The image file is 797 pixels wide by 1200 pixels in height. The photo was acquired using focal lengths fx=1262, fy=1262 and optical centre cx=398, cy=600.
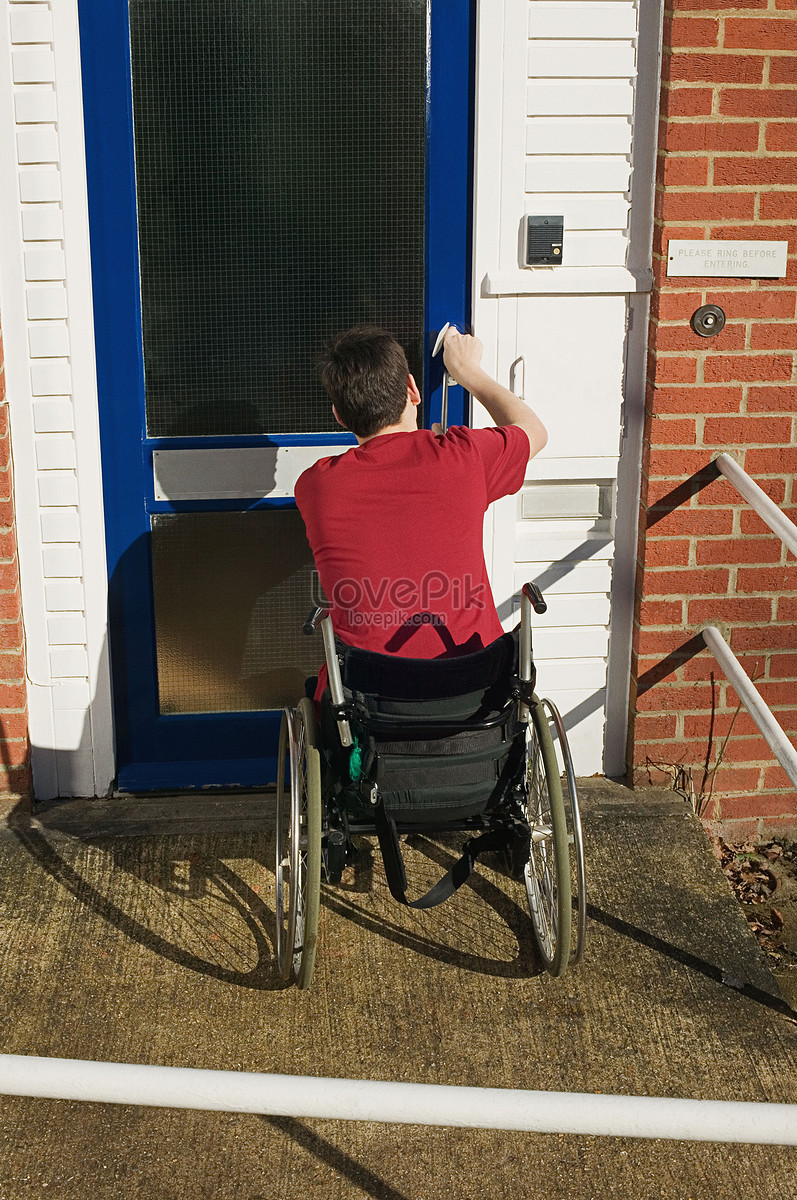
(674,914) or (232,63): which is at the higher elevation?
(232,63)

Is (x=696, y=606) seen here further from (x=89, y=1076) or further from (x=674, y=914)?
(x=89, y=1076)

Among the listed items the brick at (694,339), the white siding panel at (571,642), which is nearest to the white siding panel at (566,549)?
the white siding panel at (571,642)

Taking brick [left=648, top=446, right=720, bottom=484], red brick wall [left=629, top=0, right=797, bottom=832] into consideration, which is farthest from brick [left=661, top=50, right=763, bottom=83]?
brick [left=648, top=446, right=720, bottom=484]

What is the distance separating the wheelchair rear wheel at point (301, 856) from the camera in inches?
116

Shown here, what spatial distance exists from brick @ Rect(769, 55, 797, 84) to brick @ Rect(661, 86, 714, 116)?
0.61 ft

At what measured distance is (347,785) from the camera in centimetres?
311

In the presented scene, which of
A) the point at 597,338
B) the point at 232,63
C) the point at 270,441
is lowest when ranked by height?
the point at 270,441

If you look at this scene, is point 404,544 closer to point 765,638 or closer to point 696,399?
point 696,399

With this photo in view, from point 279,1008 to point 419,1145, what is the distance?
58cm

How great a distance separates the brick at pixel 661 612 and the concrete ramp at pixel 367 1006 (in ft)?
1.99

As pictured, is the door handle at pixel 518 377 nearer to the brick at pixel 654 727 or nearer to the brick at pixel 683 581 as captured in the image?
the brick at pixel 683 581

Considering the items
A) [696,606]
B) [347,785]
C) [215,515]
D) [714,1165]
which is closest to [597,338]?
[696,606]

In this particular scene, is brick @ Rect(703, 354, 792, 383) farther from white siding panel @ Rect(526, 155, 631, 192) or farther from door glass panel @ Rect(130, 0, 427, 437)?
door glass panel @ Rect(130, 0, 427, 437)

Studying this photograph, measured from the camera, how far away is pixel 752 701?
3723mm
